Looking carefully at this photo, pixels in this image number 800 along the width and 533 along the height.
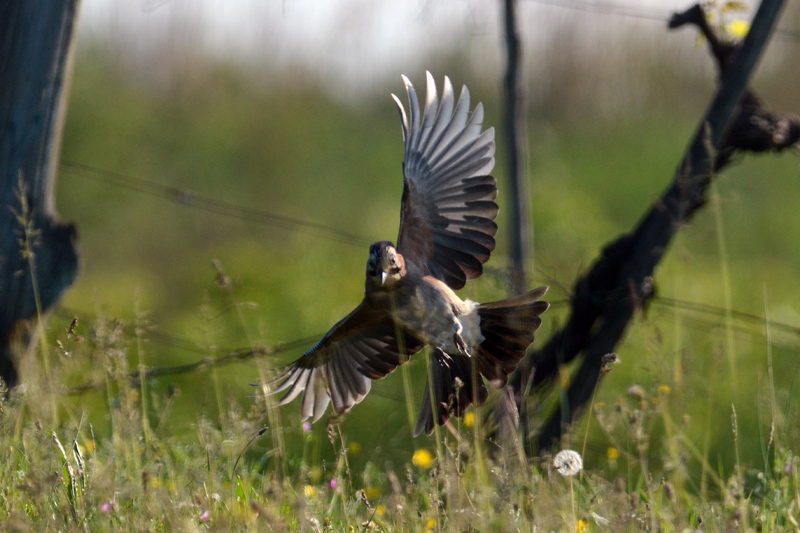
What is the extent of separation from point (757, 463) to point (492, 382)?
11.6 feet

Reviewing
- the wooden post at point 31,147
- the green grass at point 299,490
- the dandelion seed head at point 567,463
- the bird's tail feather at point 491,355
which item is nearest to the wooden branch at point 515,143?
the bird's tail feather at point 491,355

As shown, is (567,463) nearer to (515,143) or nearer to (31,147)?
(515,143)

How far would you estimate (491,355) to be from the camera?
12.3ft

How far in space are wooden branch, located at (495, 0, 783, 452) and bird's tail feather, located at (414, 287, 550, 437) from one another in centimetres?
16

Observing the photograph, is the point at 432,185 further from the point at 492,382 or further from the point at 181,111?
the point at 181,111

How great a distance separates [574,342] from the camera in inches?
164

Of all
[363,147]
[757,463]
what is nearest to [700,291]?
[757,463]

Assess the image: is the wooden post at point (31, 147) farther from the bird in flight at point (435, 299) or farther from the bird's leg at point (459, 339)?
the bird's leg at point (459, 339)

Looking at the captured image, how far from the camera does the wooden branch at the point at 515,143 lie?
14.3 ft

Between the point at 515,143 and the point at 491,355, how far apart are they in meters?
1.18

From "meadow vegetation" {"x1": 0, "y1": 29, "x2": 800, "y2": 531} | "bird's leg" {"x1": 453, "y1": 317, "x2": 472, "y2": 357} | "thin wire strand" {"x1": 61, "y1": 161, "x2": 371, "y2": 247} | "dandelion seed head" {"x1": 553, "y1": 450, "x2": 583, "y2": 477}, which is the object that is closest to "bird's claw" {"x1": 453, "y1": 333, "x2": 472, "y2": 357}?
"bird's leg" {"x1": 453, "y1": 317, "x2": 472, "y2": 357}

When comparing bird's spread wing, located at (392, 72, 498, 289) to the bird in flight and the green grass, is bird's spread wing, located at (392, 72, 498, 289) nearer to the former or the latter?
the bird in flight

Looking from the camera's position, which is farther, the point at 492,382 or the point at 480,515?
the point at 492,382

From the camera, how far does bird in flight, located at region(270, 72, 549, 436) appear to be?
3572 millimetres
